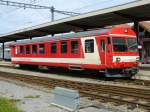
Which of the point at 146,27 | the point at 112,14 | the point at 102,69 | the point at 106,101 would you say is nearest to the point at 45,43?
the point at 112,14

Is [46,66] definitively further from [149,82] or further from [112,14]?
[149,82]

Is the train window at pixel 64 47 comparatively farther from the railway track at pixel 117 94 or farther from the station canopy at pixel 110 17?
the railway track at pixel 117 94

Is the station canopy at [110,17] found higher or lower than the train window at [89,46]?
higher

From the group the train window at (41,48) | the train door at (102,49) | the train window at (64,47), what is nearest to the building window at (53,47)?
the train window at (64,47)

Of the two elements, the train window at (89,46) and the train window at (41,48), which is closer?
the train window at (89,46)

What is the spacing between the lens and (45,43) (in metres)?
26.6

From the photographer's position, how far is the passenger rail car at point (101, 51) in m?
20.0

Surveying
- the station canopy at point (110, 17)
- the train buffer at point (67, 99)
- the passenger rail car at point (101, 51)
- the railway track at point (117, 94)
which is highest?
the station canopy at point (110, 17)

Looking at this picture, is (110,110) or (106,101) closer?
(110,110)

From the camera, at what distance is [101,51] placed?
66.5ft

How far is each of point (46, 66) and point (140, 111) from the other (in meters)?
17.5

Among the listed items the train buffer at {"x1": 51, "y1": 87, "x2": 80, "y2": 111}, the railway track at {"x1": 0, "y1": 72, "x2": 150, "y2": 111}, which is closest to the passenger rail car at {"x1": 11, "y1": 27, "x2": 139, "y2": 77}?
the railway track at {"x1": 0, "y1": 72, "x2": 150, "y2": 111}

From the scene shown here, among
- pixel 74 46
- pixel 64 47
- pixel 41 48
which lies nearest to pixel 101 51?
pixel 74 46

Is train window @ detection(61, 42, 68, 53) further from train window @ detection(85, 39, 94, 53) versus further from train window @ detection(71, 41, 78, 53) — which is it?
train window @ detection(85, 39, 94, 53)
